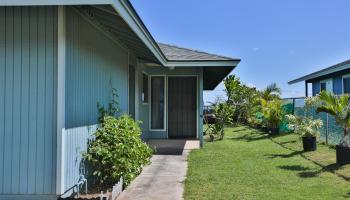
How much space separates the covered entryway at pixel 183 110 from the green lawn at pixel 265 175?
6.39 ft

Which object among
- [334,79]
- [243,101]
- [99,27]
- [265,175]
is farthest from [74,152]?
[243,101]

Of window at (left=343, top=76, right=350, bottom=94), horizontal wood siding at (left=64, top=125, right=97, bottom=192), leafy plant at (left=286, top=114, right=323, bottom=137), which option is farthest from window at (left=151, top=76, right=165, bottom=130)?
window at (left=343, top=76, right=350, bottom=94)

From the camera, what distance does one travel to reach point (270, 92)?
89.3ft

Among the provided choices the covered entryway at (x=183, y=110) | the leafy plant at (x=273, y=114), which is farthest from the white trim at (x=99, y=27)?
the leafy plant at (x=273, y=114)

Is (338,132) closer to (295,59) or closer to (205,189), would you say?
(205,189)

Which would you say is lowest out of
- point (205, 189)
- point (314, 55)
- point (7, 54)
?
point (205, 189)

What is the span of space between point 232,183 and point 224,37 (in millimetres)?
20968

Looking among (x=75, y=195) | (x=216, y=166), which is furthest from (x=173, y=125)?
(x=75, y=195)

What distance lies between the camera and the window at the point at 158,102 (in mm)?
13953

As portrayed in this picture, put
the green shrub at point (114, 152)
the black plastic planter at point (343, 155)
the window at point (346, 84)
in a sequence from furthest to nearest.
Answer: the window at point (346, 84) < the black plastic planter at point (343, 155) < the green shrub at point (114, 152)

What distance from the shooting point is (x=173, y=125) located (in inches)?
566

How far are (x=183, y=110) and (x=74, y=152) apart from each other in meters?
8.67

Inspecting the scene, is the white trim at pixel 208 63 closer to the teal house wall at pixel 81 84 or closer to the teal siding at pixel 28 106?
the teal house wall at pixel 81 84

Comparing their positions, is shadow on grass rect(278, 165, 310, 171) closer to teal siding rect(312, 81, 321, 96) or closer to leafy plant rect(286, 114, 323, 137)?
leafy plant rect(286, 114, 323, 137)
